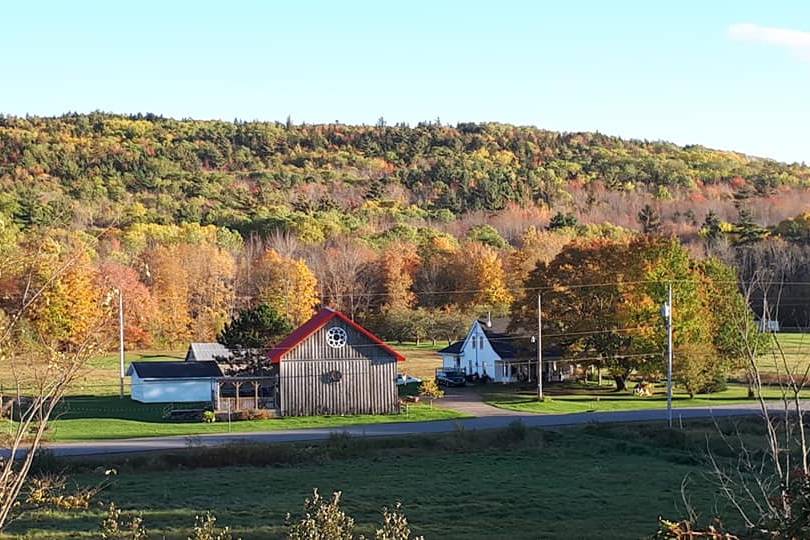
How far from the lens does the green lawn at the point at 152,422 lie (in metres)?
38.3

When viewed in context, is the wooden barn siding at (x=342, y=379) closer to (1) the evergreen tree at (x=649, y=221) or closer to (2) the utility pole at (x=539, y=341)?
(2) the utility pole at (x=539, y=341)

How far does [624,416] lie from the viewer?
132 ft

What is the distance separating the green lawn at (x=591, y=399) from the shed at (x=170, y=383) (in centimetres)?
1370

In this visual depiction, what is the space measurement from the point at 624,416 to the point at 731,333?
10.6 meters

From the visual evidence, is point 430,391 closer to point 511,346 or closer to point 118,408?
point 511,346

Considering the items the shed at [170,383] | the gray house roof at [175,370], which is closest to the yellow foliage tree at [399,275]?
the gray house roof at [175,370]

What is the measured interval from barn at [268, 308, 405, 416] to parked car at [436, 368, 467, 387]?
35.8 ft

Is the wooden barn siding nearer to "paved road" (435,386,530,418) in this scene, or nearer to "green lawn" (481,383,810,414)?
"paved road" (435,386,530,418)

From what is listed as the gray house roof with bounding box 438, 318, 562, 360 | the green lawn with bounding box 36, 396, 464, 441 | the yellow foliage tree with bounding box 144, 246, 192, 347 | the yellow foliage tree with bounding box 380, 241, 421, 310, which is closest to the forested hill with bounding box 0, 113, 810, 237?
the yellow foliage tree with bounding box 380, 241, 421, 310

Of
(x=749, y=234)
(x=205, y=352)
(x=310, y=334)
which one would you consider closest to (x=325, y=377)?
(x=310, y=334)

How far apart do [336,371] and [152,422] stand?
A: 8.32 metres

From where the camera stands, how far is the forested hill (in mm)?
135750

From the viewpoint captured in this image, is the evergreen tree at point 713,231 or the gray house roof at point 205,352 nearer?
the gray house roof at point 205,352

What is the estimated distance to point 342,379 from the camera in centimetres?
4547
